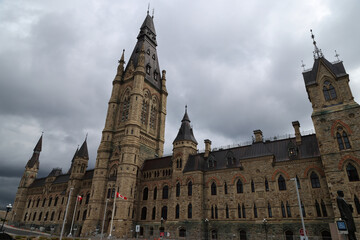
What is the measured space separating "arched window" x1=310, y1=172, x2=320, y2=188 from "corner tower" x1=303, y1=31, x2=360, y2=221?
2.48 meters

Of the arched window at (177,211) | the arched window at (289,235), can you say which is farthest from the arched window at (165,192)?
the arched window at (289,235)

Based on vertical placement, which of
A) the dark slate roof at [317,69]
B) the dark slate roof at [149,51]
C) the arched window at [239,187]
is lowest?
the arched window at [239,187]

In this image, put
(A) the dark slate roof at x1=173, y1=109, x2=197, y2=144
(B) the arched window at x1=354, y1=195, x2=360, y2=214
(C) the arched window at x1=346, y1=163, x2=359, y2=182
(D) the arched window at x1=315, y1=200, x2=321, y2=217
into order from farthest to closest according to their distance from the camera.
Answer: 1. (A) the dark slate roof at x1=173, y1=109, x2=197, y2=144
2. (D) the arched window at x1=315, y1=200, x2=321, y2=217
3. (C) the arched window at x1=346, y1=163, x2=359, y2=182
4. (B) the arched window at x1=354, y1=195, x2=360, y2=214

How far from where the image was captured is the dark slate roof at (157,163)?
47.1 metres

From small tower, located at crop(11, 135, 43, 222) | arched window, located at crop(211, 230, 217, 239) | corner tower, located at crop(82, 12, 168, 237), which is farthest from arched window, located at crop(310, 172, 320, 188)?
small tower, located at crop(11, 135, 43, 222)

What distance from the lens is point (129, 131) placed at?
5069cm

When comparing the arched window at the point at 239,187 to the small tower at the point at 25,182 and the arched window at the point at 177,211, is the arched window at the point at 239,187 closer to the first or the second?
the arched window at the point at 177,211

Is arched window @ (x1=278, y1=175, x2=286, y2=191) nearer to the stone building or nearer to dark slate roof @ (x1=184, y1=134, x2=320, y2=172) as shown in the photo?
the stone building

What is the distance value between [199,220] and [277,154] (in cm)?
1585

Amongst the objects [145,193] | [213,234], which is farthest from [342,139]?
[145,193]

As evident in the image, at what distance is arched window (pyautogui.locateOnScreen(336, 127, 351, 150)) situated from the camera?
28.1 m

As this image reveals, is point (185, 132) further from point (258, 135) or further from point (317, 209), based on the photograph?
point (317, 209)

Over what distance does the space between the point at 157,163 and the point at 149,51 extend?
33451mm

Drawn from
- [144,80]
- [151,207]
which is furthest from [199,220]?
[144,80]
